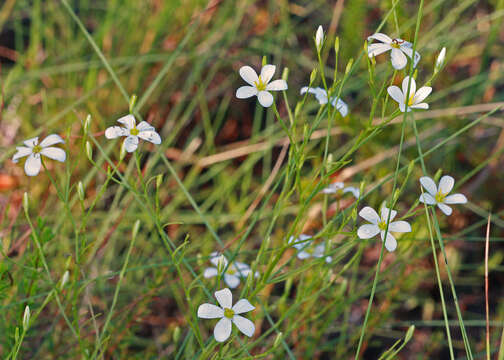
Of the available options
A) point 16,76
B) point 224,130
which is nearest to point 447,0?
point 224,130

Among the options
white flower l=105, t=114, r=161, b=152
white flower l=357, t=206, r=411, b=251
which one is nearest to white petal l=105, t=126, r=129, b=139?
white flower l=105, t=114, r=161, b=152

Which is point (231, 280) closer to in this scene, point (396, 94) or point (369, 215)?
point (369, 215)

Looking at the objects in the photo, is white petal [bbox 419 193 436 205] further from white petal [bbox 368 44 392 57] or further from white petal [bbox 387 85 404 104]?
white petal [bbox 368 44 392 57]

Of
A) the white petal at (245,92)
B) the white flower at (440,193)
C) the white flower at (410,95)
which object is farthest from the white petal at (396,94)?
the white petal at (245,92)

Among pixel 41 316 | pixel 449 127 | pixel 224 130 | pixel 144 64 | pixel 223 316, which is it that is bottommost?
pixel 223 316

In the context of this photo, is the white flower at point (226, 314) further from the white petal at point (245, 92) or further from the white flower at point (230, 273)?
the white petal at point (245, 92)

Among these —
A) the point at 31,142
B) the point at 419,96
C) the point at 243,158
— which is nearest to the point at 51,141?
the point at 31,142

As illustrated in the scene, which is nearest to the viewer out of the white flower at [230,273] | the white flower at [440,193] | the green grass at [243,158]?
the white flower at [440,193]

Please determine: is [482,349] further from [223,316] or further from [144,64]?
[144,64]
